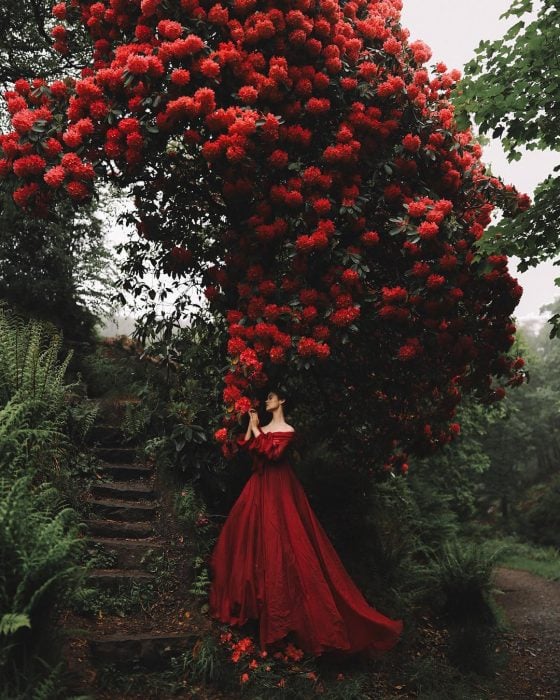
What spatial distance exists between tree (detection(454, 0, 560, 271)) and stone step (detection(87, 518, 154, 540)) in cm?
450

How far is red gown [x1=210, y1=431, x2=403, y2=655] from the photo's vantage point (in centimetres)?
512

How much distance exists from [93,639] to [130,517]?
187 centimetres

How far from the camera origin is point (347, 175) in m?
5.83

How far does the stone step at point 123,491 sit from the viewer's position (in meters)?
6.54

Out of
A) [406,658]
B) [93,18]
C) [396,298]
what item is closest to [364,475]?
[406,658]

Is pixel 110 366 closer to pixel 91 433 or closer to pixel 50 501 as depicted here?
pixel 91 433

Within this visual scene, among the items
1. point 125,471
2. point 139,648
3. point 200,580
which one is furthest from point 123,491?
point 139,648

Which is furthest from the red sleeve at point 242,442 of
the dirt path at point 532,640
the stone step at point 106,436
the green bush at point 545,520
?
the green bush at point 545,520

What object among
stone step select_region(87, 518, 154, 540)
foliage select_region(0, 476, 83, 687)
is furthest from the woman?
foliage select_region(0, 476, 83, 687)

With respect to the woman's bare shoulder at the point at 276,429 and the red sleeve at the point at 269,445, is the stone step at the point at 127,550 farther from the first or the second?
the woman's bare shoulder at the point at 276,429

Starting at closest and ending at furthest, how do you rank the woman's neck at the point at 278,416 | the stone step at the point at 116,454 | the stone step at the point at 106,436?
the woman's neck at the point at 278,416 → the stone step at the point at 116,454 → the stone step at the point at 106,436

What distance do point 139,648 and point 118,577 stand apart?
85 cm

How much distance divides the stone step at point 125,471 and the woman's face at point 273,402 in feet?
7.08

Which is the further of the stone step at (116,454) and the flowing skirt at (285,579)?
the stone step at (116,454)
